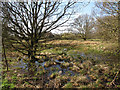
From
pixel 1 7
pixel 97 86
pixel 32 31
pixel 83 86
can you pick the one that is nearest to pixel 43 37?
pixel 32 31

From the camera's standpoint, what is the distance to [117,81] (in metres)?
1.93

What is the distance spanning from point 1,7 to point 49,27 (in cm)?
112

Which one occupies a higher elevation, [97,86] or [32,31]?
[32,31]

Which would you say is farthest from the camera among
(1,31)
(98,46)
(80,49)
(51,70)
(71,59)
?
(98,46)

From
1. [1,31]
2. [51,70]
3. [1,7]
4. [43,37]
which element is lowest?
[51,70]

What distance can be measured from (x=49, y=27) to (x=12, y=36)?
92 cm

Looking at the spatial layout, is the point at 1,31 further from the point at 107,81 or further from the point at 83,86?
the point at 107,81

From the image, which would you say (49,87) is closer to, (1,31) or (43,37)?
(43,37)

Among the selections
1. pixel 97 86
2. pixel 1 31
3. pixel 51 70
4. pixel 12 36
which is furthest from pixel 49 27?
pixel 97 86

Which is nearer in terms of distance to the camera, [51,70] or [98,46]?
[51,70]

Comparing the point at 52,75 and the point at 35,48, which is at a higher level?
the point at 35,48

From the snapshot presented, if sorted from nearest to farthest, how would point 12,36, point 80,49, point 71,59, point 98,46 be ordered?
point 12,36 → point 71,59 → point 80,49 → point 98,46

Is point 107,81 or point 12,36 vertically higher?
point 12,36

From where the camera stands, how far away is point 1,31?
61.4 inches
